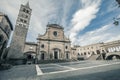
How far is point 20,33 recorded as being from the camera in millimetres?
26641

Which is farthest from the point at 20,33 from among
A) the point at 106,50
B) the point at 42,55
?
the point at 106,50

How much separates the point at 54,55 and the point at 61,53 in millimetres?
2743

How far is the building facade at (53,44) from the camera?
28720mm

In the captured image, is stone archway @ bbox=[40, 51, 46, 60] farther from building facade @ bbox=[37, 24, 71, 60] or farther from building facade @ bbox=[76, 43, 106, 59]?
building facade @ bbox=[76, 43, 106, 59]

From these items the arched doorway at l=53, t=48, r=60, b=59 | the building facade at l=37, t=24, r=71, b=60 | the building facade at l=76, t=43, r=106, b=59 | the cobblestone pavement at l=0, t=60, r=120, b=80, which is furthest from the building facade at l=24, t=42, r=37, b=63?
the building facade at l=76, t=43, r=106, b=59

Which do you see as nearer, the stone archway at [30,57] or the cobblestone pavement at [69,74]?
the cobblestone pavement at [69,74]

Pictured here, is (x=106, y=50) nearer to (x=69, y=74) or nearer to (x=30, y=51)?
(x=30, y=51)

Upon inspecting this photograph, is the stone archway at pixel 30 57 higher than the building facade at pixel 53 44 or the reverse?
the reverse

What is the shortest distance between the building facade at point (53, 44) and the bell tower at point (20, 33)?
17.2 feet

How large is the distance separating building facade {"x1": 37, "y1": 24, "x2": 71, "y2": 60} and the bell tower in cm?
525

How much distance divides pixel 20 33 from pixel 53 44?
1148cm

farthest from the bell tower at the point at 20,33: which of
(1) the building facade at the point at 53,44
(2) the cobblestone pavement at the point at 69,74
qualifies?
(2) the cobblestone pavement at the point at 69,74

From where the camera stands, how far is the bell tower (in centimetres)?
2392

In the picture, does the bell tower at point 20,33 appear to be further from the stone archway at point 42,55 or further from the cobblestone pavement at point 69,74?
the cobblestone pavement at point 69,74
